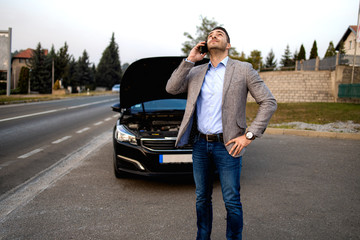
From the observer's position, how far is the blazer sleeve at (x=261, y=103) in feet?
7.47

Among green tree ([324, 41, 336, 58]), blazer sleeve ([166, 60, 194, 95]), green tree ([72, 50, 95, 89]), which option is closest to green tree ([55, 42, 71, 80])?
green tree ([72, 50, 95, 89])

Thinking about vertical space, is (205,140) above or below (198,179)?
above

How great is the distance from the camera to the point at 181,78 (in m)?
2.51

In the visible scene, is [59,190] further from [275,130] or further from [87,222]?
[275,130]

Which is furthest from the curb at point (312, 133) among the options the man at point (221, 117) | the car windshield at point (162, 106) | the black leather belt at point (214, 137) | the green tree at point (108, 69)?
the green tree at point (108, 69)

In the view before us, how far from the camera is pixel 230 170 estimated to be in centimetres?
238

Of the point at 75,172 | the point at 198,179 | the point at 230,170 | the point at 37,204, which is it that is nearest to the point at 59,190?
the point at 37,204

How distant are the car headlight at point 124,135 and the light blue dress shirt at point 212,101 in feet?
7.16

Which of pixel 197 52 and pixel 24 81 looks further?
pixel 24 81

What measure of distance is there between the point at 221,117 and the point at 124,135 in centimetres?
251

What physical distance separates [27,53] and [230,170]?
87.1m

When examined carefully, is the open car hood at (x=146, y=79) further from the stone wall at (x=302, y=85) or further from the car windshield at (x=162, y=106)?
the stone wall at (x=302, y=85)

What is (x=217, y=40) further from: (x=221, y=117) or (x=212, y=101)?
(x=221, y=117)

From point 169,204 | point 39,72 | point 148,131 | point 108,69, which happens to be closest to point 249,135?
point 169,204
